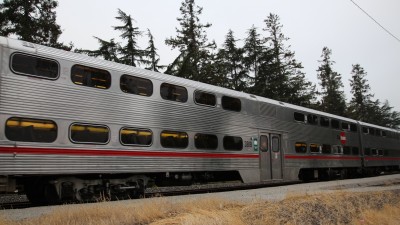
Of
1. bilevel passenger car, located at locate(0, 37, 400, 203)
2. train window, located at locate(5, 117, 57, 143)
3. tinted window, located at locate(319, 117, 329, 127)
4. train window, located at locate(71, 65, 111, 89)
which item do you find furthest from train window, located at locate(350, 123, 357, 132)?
train window, located at locate(5, 117, 57, 143)

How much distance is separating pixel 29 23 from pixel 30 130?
21360 millimetres

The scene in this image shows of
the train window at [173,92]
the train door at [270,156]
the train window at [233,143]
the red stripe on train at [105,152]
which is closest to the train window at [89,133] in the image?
the red stripe on train at [105,152]

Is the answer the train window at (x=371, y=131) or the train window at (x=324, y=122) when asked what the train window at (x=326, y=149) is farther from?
the train window at (x=371, y=131)

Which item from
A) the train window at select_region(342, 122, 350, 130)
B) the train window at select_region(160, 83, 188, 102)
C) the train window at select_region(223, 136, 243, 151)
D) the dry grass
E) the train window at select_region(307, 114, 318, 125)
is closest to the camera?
the dry grass

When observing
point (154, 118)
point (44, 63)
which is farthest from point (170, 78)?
point (44, 63)

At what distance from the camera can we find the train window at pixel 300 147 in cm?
1891

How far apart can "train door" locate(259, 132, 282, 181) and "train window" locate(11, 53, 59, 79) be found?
9790 millimetres

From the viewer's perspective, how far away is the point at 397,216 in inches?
381

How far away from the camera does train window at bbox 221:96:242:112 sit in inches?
591

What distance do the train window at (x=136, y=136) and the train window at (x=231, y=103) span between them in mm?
4187

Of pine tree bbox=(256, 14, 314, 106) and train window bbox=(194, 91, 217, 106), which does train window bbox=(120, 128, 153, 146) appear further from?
pine tree bbox=(256, 14, 314, 106)

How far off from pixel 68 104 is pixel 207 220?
18.9ft

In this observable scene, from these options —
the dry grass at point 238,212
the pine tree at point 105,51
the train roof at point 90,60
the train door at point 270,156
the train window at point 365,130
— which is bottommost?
the dry grass at point 238,212

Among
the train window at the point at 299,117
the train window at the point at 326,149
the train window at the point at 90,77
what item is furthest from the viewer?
the train window at the point at 326,149
